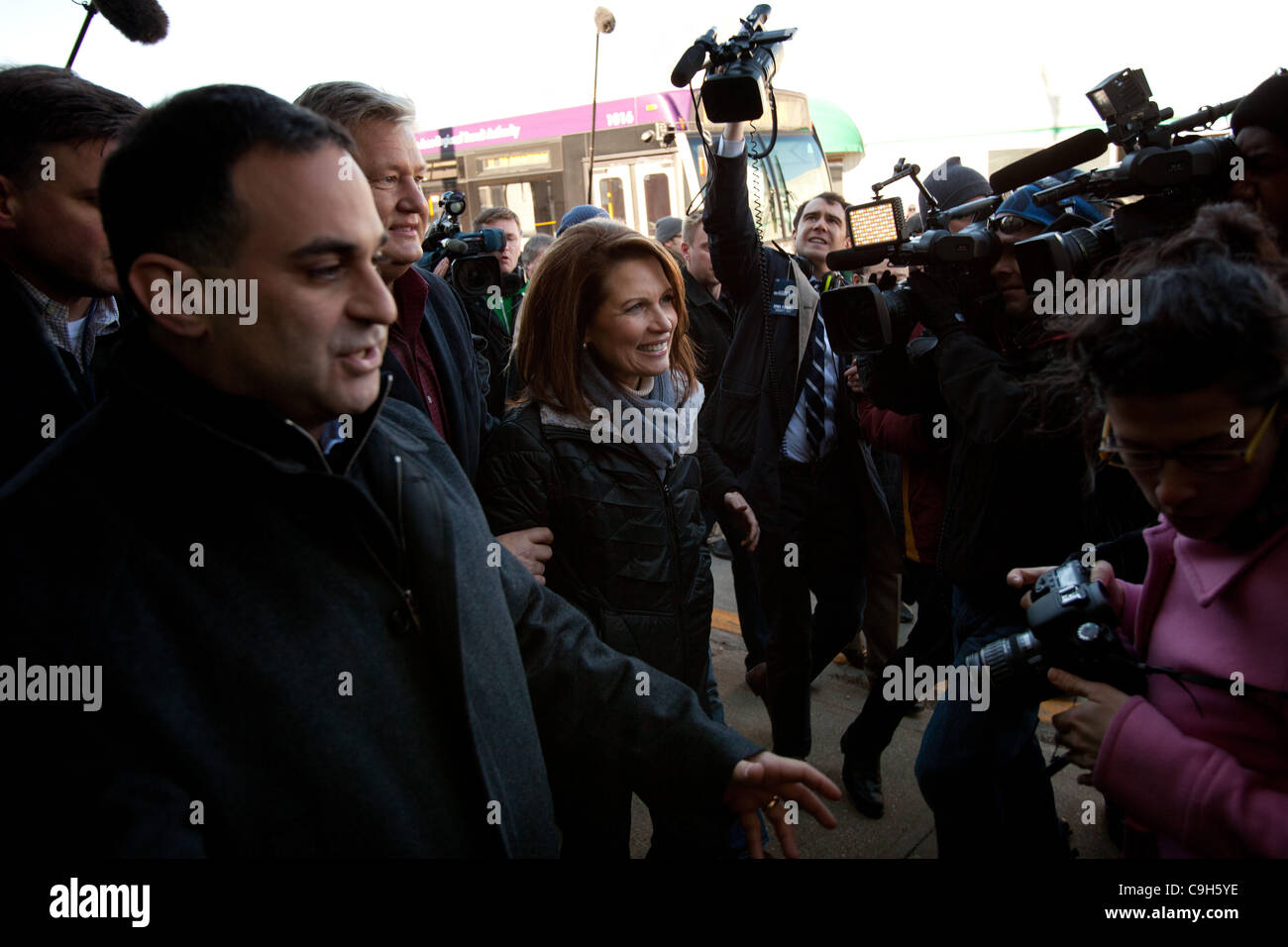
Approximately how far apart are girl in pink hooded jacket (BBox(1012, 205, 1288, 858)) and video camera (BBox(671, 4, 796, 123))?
151 centimetres

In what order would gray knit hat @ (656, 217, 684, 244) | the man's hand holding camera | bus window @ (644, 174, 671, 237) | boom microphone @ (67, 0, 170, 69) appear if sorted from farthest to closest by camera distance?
1. bus window @ (644, 174, 671, 237)
2. gray knit hat @ (656, 217, 684, 244)
3. boom microphone @ (67, 0, 170, 69)
4. the man's hand holding camera

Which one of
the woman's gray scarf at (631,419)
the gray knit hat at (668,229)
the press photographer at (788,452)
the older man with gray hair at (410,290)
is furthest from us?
the gray knit hat at (668,229)

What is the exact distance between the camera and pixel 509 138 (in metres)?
9.92

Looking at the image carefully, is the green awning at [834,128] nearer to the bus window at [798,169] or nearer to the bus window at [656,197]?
the bus window at [798,169]

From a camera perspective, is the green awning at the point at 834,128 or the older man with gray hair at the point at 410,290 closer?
the older man with gray hair at the point at 410,290

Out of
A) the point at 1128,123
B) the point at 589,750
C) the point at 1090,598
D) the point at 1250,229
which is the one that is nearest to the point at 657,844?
the point at 589,750

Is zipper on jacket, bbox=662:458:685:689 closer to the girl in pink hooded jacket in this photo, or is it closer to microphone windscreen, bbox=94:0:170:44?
the girl in pink hooded jacket

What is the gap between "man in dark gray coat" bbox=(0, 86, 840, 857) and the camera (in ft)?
2.62

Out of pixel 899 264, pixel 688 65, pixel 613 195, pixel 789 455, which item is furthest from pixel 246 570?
pixel 613 195

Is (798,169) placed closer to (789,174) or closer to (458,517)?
(789,174)

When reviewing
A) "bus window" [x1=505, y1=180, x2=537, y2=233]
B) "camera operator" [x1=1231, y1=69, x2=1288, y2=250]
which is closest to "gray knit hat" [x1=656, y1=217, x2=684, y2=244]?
"bus window" [x1=505, y1=180, x2=537, y2=233]

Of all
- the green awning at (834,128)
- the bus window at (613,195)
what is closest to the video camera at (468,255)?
the bus window at (613,195)

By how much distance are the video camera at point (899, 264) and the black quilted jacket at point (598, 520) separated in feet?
2.70

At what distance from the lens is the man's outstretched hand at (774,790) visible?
3.96 feet
